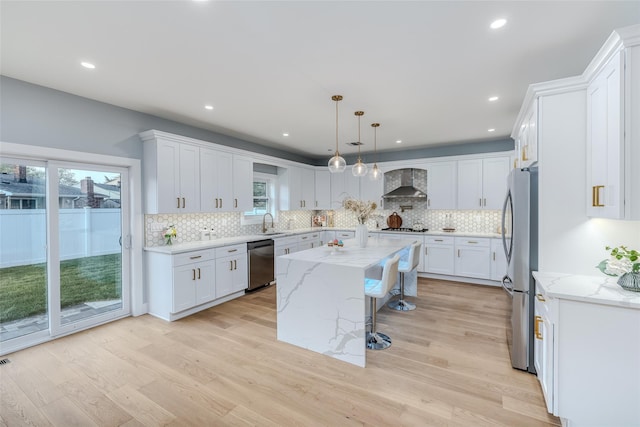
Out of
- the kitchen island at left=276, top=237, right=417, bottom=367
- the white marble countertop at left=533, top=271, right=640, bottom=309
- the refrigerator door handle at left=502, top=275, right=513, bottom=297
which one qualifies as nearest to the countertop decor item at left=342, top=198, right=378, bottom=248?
the kitchen island at left=276, top=237, right=417, bottom=367

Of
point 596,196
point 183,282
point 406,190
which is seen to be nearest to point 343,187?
point 406,190

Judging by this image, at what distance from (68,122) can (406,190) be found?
5591 mm

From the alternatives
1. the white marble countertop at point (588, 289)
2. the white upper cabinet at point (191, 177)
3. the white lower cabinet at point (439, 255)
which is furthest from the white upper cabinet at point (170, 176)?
the white lower cabinet at point (439, 255)

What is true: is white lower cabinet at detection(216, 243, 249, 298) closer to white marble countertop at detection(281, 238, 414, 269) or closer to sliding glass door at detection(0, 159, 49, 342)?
white marble countertop at detection(281, 238, 414, 269)

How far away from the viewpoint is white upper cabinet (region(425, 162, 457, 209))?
579 centimetres

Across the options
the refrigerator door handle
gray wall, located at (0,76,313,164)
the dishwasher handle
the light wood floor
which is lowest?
the light wood floor

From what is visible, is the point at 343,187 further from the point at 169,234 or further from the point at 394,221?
the point at 169,234

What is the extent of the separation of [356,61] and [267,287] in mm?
4071

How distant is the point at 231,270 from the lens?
452cm

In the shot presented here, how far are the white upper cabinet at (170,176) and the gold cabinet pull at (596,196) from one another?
4506mm

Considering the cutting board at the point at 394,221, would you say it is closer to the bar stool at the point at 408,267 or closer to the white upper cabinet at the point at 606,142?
the bar stool at the point at 408,267

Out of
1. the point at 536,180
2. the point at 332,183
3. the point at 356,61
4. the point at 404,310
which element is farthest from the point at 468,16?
the point at 332,183

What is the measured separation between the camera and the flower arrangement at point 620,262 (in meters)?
1.87

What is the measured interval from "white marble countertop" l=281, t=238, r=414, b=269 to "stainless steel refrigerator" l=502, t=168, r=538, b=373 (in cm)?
123
